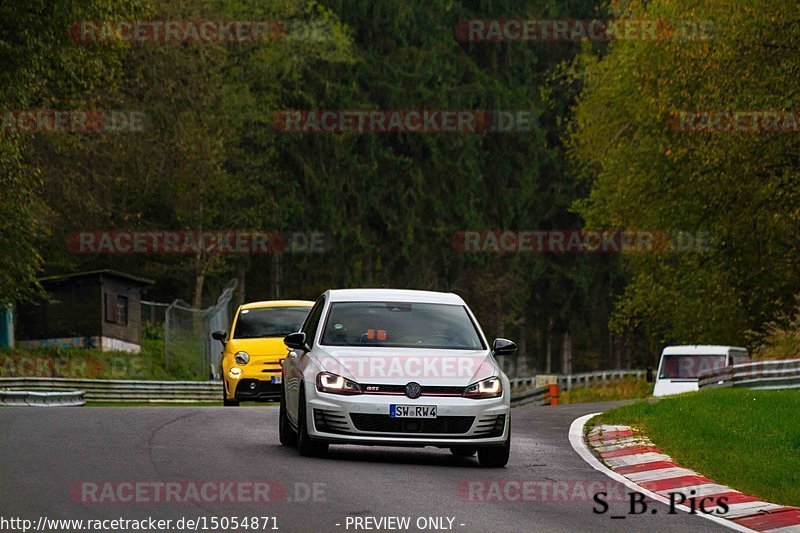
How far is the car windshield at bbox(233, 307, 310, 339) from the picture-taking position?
2648 centimetres

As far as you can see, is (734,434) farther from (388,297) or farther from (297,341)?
(297,341)

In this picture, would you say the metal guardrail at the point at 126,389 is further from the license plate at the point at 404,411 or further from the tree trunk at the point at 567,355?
the tree trunk at the point at 567,355

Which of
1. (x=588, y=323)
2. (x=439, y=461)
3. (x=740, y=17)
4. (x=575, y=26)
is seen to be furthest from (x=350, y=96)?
(x=439, y=461)

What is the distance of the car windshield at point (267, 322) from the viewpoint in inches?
1043

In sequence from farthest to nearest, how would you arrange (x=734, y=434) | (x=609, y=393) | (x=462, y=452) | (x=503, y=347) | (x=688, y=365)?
(x=609, y=393) → (x=688, y=365) → (x=734, y=434) → (x=462, y=452) → (x=503, y=347)

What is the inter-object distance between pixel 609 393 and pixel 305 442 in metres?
39.1

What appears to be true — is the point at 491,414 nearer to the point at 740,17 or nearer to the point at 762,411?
the point at 762,411

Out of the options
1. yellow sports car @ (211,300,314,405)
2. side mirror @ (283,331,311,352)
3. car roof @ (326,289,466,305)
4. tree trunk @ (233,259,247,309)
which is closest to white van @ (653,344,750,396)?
yellow sports car @ (211,300,314,405)

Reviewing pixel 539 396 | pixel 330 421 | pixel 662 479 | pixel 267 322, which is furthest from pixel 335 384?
pixel 539 396

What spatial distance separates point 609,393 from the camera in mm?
53219

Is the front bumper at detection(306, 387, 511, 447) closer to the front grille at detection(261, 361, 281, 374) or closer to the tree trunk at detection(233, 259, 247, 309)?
the front grille at detection(261, 361, 281, 374)

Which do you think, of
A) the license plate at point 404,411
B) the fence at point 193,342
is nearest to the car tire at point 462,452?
the license plate at point 404,411

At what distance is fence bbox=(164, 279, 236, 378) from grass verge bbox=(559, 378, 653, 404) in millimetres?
11952

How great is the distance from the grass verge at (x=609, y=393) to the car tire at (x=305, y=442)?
32177mm
